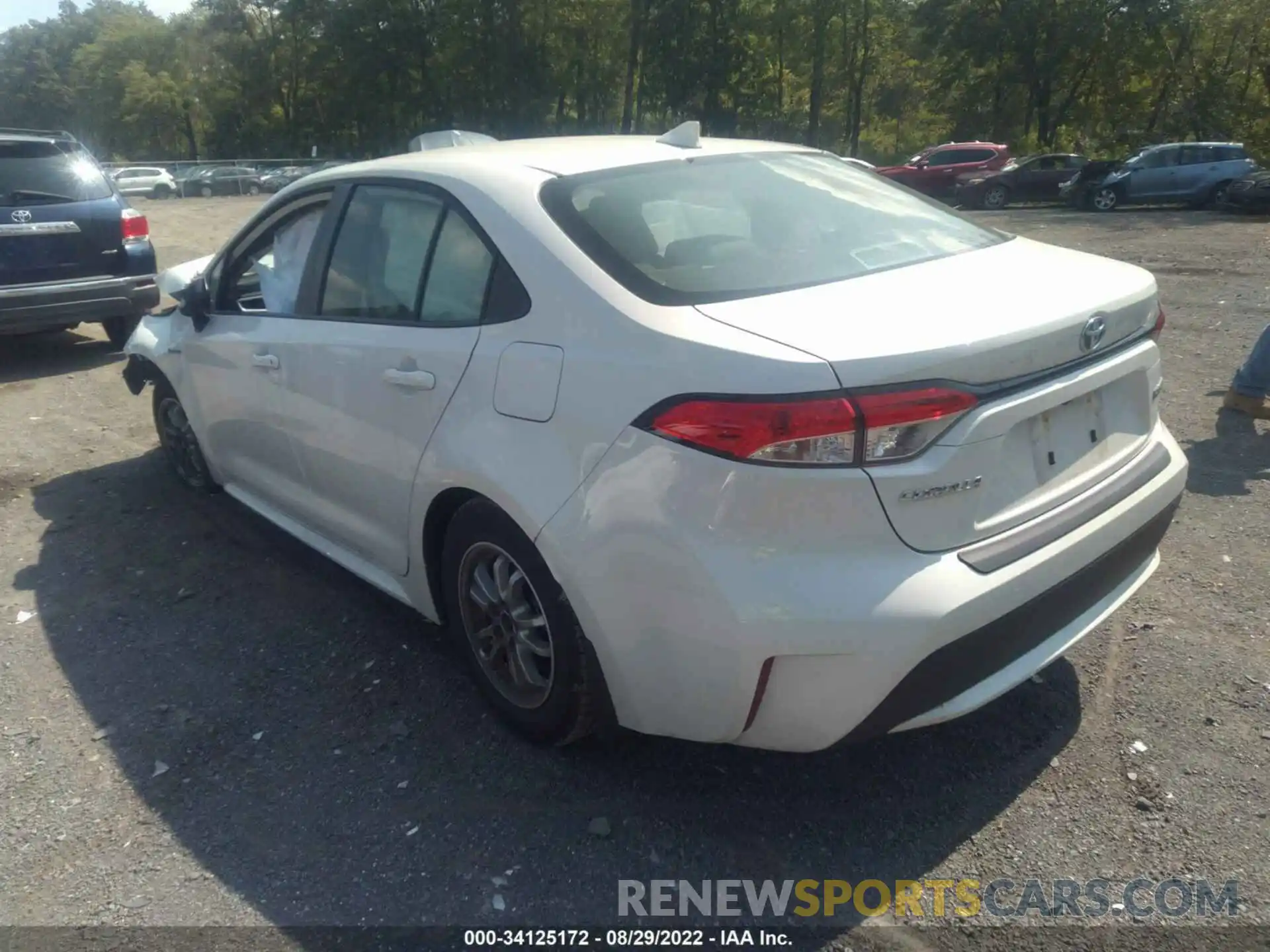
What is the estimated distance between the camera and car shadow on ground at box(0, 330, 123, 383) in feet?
27.2

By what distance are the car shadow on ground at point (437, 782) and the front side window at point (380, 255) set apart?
1.25 metres

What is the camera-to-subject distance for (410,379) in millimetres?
3113

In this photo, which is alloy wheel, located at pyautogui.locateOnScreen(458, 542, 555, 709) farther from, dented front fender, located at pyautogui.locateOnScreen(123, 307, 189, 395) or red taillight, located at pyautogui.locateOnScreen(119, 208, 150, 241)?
red taillight, located at pyautogui.locateOnScreen(119, 208, 150, 241)

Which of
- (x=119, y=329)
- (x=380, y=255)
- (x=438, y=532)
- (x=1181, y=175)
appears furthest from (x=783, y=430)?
→ (x=1181, y=175)

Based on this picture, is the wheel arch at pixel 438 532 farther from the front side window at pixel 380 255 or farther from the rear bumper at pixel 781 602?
the front side window at pixel 380 255

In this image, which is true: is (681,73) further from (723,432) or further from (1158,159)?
(723,432)

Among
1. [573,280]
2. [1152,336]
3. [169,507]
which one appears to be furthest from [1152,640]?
[169,507]

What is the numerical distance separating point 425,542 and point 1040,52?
41056mm

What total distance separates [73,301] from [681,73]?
44.8 meters

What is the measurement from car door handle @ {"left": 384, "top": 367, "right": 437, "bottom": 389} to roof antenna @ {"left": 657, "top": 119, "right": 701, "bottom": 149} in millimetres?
1207

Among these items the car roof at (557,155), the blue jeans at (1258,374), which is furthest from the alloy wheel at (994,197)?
the car roof at (557,155)

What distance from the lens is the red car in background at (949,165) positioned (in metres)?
28.5

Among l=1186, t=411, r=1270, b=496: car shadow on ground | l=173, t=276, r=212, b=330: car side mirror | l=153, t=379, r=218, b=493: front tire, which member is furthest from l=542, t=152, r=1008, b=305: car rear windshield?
l=153, t=379, r=218, b=493: front tire

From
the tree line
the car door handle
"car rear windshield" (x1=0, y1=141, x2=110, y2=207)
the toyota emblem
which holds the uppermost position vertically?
the tree line
